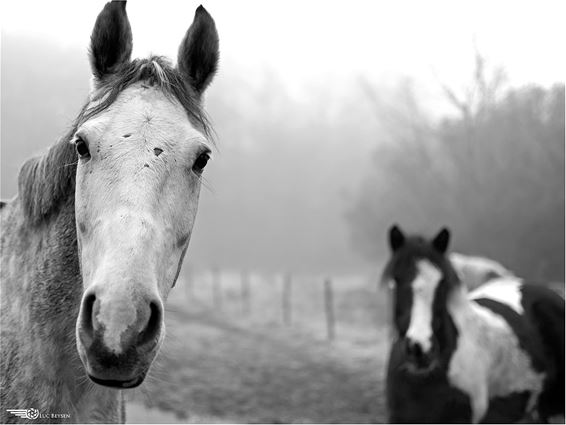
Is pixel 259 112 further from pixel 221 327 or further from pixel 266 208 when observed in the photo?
pixel 221 327

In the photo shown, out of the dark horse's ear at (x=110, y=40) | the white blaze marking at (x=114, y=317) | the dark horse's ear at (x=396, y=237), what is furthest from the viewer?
the dark horse's ear at (x=396, y=237)

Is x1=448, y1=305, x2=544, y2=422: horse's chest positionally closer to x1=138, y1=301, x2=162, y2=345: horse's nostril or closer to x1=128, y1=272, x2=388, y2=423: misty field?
x1=128, y1=272, x2=388, y2=423: misty field

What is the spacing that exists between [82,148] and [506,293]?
464 cm

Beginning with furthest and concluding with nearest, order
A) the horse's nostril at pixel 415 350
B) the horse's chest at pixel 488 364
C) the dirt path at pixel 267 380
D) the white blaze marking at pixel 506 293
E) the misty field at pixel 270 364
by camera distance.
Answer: the dirt path at pixel 267 380, the misty field at pixel 270 364, the white blaze marking at pixel 506 293, the horse's chest at pixel 488 364, the horse's nostril at pixel 415 350

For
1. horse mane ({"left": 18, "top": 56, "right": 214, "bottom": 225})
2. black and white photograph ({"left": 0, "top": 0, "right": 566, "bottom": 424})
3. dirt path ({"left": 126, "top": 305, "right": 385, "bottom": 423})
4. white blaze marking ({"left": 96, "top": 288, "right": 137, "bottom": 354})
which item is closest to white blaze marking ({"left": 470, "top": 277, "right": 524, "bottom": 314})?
black and white photograph ({"left": 0, "top": 0, "right": 566, "bottom": 424})

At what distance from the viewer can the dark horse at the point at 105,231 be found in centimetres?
144

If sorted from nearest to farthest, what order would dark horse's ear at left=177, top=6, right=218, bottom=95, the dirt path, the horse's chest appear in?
1. dark horse's ear at left=177, top=6, right=218, bottom=95
2. the horse's chest
3. the dirt path

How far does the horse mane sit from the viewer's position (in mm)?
1935

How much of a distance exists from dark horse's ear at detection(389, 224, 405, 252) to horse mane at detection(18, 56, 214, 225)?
2.70 meters

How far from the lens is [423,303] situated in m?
3.90

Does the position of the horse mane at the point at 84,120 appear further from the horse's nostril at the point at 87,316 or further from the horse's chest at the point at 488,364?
the horse's chest at the point at 488,364

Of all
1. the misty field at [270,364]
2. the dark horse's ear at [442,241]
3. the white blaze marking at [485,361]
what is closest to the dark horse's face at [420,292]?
the dark horse's ear at [442,241]

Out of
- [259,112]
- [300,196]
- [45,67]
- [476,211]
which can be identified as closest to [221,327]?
[476,211]

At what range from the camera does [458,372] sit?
3.80 metres
